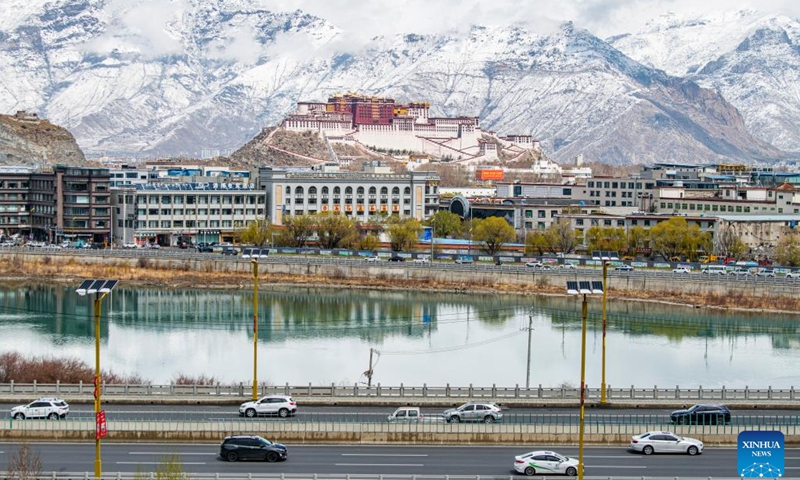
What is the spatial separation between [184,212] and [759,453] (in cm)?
6910

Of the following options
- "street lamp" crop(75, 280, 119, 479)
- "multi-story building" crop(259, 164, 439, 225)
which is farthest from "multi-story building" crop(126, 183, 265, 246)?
"street lamp" crop(75, 280, 119, 479)

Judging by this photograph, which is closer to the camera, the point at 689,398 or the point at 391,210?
the point at 689,398

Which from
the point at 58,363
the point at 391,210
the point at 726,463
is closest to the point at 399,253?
the point at 391,210

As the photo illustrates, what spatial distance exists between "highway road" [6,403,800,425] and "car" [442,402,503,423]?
1.33ft

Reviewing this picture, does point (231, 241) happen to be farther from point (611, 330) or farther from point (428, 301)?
point (611, 330)

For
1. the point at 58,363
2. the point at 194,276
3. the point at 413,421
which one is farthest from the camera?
the point at 194,276

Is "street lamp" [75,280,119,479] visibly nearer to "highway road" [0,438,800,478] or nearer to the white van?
"highway road" [0,438,800,478]

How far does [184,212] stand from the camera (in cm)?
8800

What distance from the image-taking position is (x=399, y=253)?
80.0 meters

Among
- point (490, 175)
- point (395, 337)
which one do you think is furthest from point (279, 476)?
point (490, 175)

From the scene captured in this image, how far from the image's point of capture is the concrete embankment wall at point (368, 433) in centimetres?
3041

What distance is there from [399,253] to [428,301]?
1224cm

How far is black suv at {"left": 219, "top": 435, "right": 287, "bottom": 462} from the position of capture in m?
28.6

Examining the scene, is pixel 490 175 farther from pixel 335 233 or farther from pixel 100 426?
pixel 100 426
